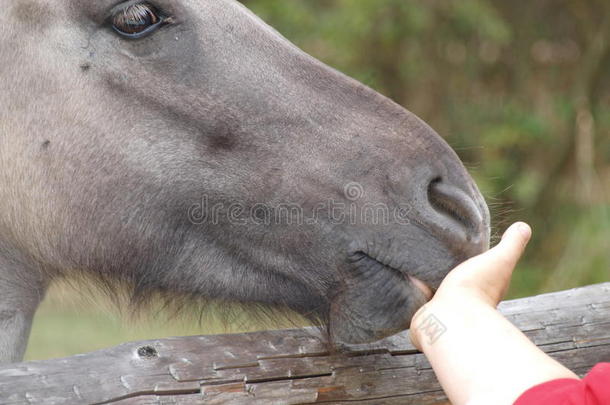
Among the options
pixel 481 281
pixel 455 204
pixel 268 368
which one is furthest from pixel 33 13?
pixel 481 281

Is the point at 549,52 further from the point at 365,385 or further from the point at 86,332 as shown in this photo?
the point at 365,385

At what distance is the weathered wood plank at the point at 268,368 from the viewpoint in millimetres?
1982

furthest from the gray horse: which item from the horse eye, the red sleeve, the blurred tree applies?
the blurred tree

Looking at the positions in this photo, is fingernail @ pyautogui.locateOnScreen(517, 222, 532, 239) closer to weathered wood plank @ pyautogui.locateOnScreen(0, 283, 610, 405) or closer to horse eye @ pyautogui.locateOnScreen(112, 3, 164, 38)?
weathered wood plank @ pyautogui.locateOnScreen(0, 283, 610, 405)

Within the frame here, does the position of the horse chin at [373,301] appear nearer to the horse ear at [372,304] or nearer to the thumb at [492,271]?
the horse ear at [372,304]

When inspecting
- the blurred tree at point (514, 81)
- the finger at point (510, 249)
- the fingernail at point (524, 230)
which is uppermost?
the blurred tree at point (514, 81)

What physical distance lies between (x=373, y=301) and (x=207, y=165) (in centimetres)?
68

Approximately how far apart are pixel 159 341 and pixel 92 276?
664 millimetres

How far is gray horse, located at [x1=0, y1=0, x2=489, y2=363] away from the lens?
2357 mm

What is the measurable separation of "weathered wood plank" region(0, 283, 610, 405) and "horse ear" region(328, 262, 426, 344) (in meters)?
0.06

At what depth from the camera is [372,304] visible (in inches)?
91.9

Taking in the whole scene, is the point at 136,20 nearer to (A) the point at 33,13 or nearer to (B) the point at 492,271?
(A) the point at 33,13

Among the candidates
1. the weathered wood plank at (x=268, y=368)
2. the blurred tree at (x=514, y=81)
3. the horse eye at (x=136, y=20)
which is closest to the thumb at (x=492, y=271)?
the weathered wood plank at (x=268, y=368)

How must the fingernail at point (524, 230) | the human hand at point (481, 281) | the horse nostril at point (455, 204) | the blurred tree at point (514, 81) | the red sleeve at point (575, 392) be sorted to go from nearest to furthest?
1. the red sleeve at point (575, 392)
2. the human hand at point (481, 281)
3. the fingernail at point (524, 230)
4. the horse nostril at point (455, 204)
5. the blurred tree at point (514, 81)
